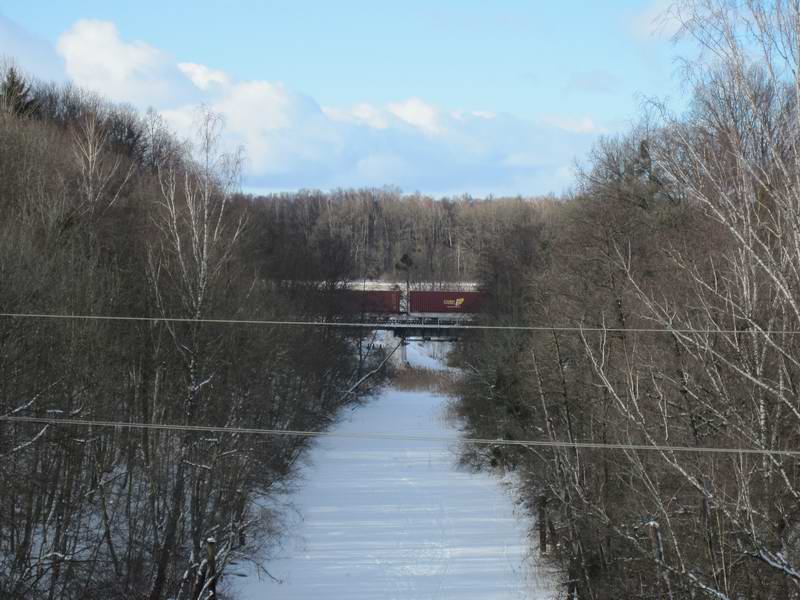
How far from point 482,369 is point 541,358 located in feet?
22.5

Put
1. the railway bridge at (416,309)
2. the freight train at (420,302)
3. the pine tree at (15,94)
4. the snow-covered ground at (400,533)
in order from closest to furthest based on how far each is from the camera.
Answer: the snow-covered ground at (400,533)
the pine tree at (15,94)
the railway bridge at (416,309)
the freight train at (420,302)

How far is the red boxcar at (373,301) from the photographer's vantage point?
41500 millimetres

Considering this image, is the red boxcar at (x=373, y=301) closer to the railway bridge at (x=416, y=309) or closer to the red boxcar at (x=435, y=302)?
the railway bridge at (x=416, y=309)

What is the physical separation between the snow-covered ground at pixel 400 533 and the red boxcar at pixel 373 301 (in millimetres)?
11520

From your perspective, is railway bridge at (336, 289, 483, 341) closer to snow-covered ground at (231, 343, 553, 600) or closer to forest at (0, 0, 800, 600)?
snow-covered ground at (231, 343, 553, 600)

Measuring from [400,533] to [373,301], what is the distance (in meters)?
26.8

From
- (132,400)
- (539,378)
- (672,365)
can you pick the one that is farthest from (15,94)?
(672,365)

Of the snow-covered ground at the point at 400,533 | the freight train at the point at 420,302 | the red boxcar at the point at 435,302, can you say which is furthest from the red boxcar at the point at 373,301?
the snow-covered ground at the point at 400,533

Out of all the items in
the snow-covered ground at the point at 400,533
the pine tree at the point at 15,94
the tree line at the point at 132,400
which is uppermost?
the pine tree at the point at 15,94

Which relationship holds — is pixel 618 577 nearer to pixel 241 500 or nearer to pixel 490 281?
pixel 241 500

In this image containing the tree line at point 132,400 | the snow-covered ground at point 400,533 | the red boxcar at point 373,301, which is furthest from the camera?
the red boxcar at point 373,301

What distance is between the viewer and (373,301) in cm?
4725

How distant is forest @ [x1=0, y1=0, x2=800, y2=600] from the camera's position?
8.91 meters

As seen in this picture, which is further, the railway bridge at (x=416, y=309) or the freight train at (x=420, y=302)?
the freight train at (x=420, y=302)
